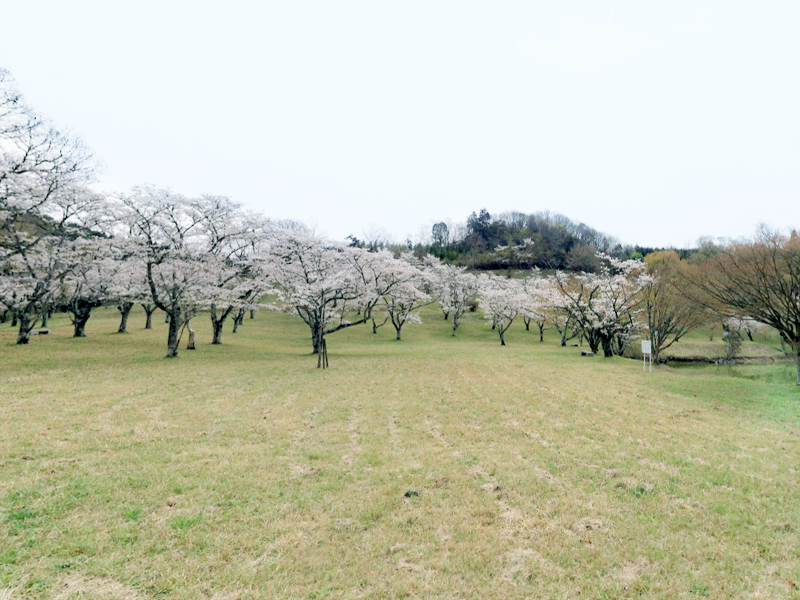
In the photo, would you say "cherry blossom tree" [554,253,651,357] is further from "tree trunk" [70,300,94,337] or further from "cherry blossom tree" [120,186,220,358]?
"tree trunk" [70,300,94,337]

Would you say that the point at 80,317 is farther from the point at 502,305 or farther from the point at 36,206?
the point at 502,305

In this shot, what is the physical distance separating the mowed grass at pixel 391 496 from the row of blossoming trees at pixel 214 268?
917 cm

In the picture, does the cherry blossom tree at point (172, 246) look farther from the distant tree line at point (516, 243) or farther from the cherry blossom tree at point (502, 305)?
the distant tree line at point (516, 243)

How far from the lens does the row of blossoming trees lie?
17531 mm

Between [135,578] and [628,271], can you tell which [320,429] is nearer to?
[135,578]

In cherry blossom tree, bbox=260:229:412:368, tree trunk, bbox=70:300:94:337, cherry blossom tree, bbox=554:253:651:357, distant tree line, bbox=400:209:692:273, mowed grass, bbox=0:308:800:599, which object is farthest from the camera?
distant tree line, bbox=400:209:692:273

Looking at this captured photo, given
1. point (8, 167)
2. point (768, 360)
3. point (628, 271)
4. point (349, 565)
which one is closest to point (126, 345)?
point (8, 167)

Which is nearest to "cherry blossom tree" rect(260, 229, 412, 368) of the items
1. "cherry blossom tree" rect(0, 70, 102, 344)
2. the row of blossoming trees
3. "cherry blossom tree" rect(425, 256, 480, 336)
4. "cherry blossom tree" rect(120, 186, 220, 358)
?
the row of blossoming trees

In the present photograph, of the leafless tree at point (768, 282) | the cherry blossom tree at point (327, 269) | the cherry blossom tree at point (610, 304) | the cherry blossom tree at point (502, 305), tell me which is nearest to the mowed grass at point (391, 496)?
the leafless tree at point (768, 282)

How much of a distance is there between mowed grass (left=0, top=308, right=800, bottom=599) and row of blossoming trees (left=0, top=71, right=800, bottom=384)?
917cm

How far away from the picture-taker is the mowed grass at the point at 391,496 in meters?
3.60

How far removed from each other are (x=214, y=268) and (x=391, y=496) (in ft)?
66.9

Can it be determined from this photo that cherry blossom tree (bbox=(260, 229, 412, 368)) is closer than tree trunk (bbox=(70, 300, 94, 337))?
Yes

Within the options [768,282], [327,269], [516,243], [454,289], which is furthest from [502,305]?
[516,243]
